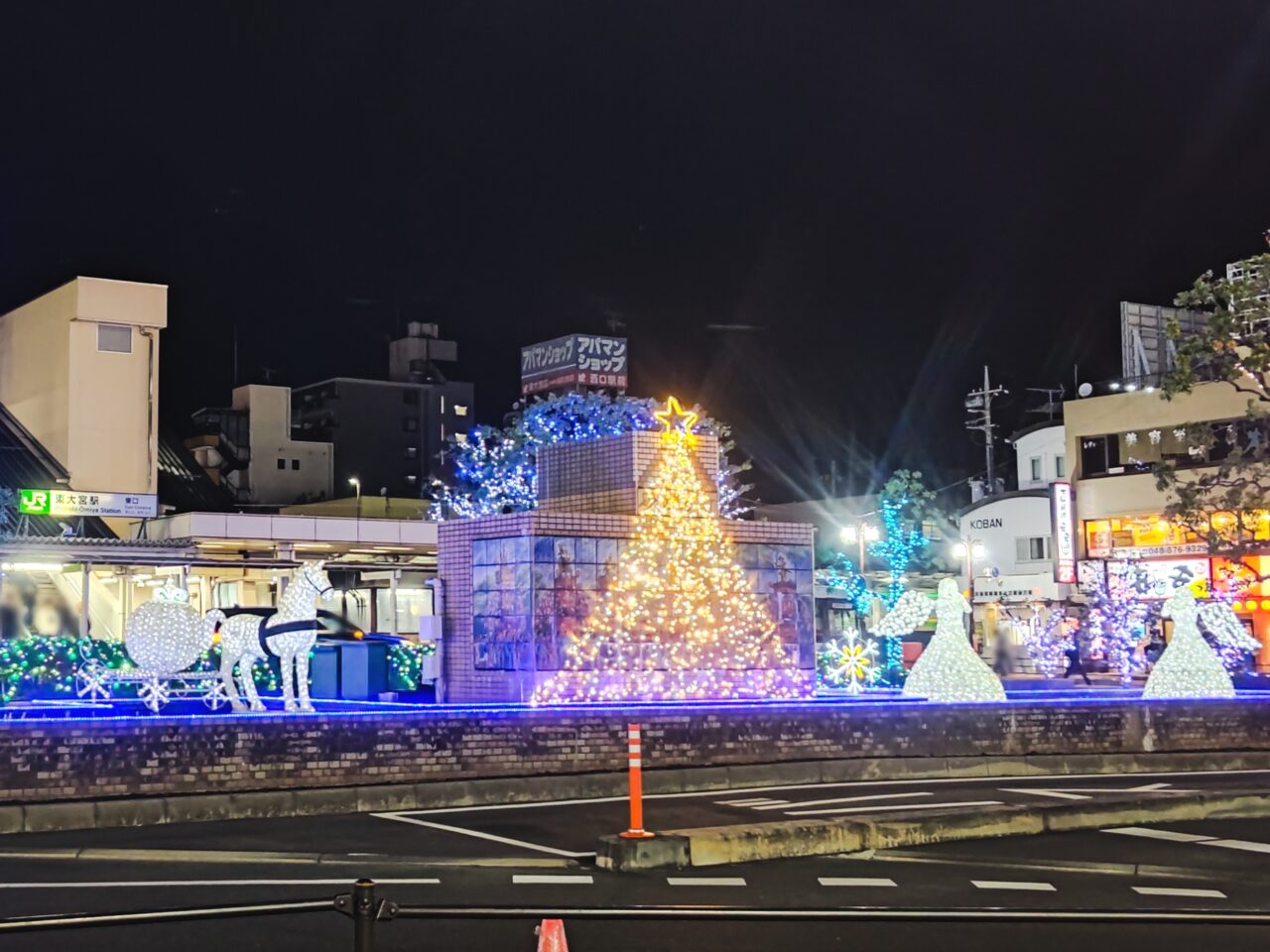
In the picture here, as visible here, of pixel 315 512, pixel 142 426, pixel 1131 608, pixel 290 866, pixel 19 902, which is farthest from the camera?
pixel 315 512

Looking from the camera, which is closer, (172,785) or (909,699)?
(172,785)

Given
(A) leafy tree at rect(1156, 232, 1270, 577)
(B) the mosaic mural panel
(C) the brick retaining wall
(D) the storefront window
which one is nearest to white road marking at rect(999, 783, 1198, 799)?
(C) the brick retaining wall

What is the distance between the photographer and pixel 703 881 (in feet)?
39.4

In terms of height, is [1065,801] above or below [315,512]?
below

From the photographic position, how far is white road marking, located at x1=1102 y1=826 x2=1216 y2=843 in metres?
14.6

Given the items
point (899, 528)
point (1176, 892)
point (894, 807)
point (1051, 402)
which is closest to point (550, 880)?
point (1176, 892)

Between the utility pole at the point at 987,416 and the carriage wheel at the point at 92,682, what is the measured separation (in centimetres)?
4771

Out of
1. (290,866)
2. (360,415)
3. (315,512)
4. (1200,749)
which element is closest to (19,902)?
(290,866)

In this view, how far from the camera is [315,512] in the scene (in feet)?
237

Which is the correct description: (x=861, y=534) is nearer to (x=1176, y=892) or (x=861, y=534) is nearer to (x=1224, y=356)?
(x=1224, y=356)

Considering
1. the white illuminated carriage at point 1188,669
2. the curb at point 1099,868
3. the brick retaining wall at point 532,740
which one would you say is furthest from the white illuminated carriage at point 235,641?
the white illuminated carriage at point 1188,669

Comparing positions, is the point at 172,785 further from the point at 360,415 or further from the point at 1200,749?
the point at 360,415

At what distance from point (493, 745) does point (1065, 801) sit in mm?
6025

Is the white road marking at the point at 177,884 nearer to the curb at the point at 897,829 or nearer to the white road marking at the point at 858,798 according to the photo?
the curb at the point at 897,829
